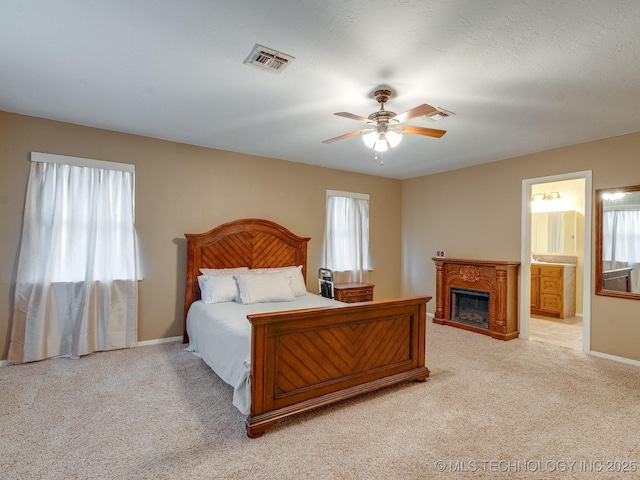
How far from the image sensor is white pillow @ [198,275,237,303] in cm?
389

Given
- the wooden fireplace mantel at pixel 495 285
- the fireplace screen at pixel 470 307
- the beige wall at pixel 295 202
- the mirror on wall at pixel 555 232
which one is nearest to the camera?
the beige wall at pixel 295 202

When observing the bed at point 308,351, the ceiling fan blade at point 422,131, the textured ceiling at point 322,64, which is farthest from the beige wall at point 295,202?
the ceiling fan blade at point 422,131

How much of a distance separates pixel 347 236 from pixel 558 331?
11.5 ft

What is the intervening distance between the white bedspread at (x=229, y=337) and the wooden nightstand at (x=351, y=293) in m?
0.70

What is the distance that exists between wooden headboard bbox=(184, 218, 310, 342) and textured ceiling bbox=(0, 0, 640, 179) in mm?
1312

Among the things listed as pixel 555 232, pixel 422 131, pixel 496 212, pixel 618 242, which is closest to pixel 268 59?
pixel 422 131

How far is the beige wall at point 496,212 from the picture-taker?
3.73m

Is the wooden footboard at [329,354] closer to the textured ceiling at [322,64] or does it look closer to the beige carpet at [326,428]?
the beige carpet at [326,428]

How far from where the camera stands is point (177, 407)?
2594 millimetres

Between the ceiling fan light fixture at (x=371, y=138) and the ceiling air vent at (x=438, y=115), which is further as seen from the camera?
the ceiling air vent at (x=438, y=115)

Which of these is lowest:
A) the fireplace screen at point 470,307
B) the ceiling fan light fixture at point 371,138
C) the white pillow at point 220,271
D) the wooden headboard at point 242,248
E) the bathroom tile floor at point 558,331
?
the bathroom tile floor at point 558,331

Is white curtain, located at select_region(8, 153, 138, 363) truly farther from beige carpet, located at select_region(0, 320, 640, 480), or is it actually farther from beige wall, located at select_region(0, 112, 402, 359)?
beige carpet, located at select_region(0, 320, 640, 480)

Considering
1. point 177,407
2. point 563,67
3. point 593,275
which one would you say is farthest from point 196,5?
point 593,275

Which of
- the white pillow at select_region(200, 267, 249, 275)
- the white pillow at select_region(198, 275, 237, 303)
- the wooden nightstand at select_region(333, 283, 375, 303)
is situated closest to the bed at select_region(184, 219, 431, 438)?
the white pillow at select_region(198, 275, 237, 303)
